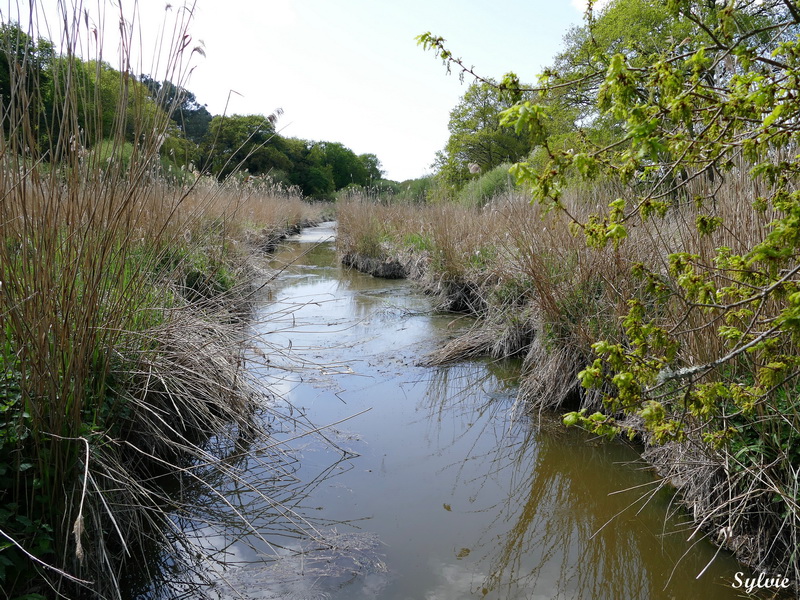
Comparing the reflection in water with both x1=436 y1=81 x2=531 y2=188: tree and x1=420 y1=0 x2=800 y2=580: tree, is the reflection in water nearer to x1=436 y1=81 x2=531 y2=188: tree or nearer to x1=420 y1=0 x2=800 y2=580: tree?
x1=420 y1=0 x2=800 y2=580: tree

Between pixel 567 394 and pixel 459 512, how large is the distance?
5.00 feet

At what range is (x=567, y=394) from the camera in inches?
158

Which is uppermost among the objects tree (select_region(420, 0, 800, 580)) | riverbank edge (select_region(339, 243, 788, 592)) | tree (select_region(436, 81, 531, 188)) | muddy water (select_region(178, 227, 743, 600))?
tree (select_region(436, 81, 531, 188))

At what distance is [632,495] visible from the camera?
2.96 metres

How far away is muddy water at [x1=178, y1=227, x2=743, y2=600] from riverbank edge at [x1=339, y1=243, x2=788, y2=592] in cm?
9

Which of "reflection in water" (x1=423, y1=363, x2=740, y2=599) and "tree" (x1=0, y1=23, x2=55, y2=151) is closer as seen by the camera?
"tree" (x1=0, y1=23, x2=55, y2=151)

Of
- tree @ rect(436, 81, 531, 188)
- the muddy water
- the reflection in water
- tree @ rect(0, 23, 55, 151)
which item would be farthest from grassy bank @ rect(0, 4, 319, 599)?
tree @ rect(436, 81, 531, 188)

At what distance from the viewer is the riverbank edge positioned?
2457 millimetres

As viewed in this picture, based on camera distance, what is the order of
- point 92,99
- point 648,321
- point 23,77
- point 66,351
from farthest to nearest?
point 92,99 < point 648,321 < point 66,351 < point 23,77

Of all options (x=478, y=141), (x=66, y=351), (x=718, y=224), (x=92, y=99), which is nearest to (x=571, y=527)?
(x=718, y=224)

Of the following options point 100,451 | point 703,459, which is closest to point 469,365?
point 703,459

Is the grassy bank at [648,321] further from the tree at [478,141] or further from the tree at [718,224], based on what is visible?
the tree at [478,141]

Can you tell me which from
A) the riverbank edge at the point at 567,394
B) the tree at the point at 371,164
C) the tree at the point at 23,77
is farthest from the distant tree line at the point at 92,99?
the tree at the point at 371,164

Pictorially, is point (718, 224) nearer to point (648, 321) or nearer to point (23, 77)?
point (648, 321)
